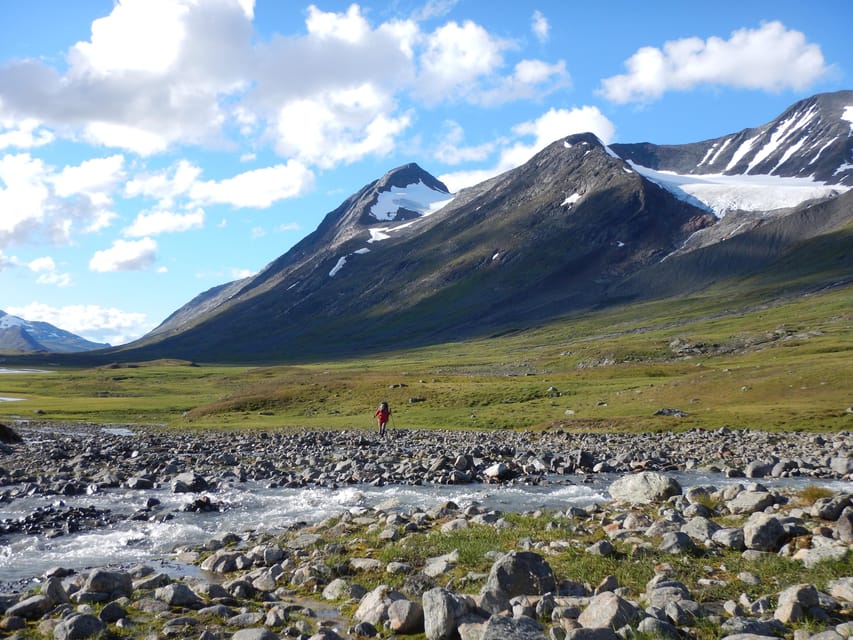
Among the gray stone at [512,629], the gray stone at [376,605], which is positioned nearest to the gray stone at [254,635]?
the gray stone at [376,605]

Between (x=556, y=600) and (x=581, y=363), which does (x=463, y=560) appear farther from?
(x=581, y=363)

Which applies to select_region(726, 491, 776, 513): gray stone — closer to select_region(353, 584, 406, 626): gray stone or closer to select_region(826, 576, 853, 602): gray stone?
select_region(826, 576, 853, 602): gray stone

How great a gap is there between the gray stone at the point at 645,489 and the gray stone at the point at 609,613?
41.5 feet

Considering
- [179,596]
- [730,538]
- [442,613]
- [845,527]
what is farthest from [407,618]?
[845,527]

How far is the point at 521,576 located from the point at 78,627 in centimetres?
784

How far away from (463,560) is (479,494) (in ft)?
38.0

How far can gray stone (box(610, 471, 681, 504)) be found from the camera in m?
22.4

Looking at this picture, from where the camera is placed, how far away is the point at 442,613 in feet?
34.5

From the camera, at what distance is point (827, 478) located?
91.4ft

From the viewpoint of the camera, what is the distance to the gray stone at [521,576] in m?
11.9

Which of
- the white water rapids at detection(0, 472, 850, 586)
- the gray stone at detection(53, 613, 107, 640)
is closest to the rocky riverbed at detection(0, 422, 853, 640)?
the gray stone at detection(53, 613, 107, 640)

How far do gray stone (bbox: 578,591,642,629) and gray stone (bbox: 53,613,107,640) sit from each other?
827cm

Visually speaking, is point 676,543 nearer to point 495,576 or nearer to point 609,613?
point 495,576

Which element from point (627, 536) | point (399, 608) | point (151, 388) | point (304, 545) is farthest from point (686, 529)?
point (151, 388)
